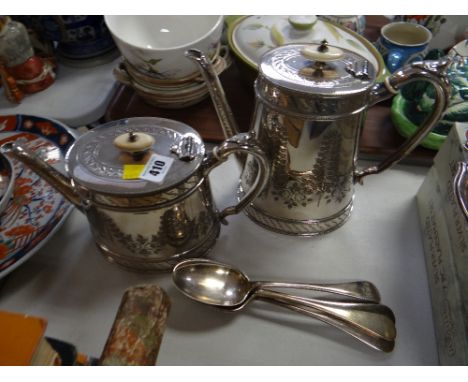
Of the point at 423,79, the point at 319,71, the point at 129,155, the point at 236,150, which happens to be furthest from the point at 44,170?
the point at 423,79

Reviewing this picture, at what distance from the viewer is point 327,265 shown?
51cm

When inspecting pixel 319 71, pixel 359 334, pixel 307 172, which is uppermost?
pixel 319 71

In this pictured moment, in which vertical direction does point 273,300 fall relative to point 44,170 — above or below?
below

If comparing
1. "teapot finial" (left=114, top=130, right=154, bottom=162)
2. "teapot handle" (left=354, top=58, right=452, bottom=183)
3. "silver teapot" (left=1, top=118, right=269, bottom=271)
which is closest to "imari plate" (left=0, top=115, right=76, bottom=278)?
"silver teapot" (left=1, top=118, right=269, bottom=271)

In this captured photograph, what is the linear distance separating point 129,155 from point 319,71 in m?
0.23

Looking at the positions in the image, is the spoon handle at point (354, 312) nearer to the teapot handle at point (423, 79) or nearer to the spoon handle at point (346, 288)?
the spoon handle at point (346, 288)

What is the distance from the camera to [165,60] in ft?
2.02

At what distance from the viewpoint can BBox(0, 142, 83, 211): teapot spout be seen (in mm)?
407

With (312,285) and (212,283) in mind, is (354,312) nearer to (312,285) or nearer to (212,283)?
(312,285)

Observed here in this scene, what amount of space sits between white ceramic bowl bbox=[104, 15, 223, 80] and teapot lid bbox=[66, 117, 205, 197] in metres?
0.21

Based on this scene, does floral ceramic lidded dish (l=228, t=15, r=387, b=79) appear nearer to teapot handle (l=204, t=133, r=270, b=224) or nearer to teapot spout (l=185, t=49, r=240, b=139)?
teapot spout (l=185, t=49, r=240, b=139)

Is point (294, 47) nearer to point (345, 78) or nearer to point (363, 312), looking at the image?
point (345, 78)
